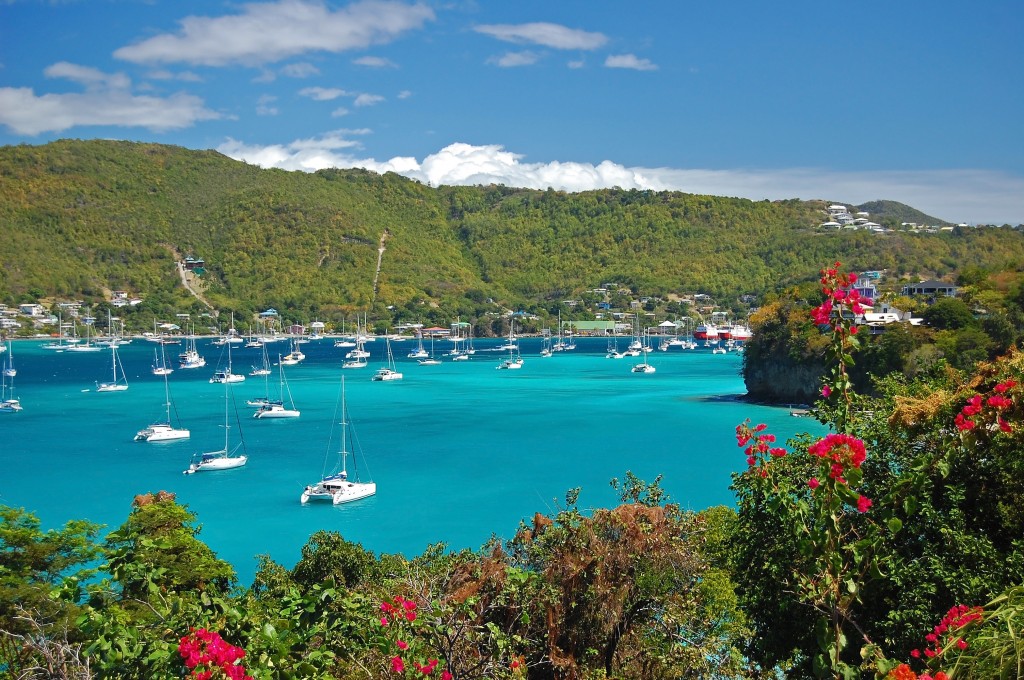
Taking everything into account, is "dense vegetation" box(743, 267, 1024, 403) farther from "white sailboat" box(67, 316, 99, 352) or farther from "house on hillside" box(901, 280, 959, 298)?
"white sailboat" box(67, 316, 99, 352)

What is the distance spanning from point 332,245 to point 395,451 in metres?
128

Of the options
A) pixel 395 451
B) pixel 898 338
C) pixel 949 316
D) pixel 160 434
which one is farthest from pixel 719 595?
pixel 949 316

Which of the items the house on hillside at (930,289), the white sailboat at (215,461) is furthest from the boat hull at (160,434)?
the house on hillside at (930,289)

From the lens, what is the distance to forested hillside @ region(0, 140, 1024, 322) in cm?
14862

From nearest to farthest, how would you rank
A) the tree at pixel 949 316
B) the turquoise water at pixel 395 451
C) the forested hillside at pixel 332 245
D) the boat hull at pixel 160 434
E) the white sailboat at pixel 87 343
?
the turquoise water at pixel 395 451
the boat hull at pixel 160 434
the tree at pixel 949 316
the white sailboat at pixel 87 343
the forested hillside at pixel 332 245

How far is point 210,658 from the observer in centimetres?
499

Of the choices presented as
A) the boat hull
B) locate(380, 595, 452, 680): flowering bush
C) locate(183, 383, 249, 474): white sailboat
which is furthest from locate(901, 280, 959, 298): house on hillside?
locate(380, 595, 452, 680): flowering bush

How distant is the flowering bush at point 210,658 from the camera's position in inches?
195

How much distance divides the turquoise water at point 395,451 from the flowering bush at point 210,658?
21.1 metres

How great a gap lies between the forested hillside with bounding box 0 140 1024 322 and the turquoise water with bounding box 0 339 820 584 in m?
73.4

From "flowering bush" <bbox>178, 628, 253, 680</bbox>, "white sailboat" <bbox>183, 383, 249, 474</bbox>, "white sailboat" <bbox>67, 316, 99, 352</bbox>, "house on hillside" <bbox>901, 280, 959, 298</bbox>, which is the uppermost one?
"house on hillside" <bbox>901, 280, 959, 298</bbox>

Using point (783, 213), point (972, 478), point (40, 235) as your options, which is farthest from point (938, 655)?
point (783, 213)

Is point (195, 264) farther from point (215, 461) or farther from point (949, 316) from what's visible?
point (949, 316)

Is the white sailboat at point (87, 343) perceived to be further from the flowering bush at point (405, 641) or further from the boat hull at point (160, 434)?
the flowering bush at point (405, 641)
